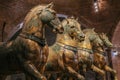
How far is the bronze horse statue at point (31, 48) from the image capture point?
423 centimetres

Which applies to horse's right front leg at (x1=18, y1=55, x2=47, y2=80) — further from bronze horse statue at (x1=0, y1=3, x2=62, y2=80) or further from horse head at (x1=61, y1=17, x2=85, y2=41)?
horse head at (x1=61, y1=17, x2=85, y2=41)

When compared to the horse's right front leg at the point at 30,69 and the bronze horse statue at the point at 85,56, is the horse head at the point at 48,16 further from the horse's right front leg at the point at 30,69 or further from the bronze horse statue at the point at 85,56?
the bronze horse statue at the point at 85,56

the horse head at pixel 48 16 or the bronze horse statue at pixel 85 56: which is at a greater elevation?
the horse head at pixel 48 16

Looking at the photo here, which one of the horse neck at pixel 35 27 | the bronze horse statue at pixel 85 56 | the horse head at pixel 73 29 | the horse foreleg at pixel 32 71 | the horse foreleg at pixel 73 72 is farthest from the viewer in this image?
the bronze horse statue at pixel 85 56

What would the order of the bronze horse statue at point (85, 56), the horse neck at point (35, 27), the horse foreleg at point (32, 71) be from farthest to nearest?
1. the bronze horse statue at point (85, 56)
2. the horse neck at point (35, 27)
3. the horse foreleg at point (32, 71)

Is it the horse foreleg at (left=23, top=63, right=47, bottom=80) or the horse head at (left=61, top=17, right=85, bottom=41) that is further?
the horse head at (left=61, top=17, right=85, bottom=41)

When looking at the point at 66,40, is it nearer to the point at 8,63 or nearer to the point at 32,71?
the point at 8,63

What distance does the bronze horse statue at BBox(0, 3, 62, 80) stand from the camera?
4.23 metres

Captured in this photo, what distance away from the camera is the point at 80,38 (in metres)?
5.89

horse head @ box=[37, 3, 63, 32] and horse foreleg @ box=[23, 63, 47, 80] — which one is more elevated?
horse head @ box=[37, 3, 63, 32]

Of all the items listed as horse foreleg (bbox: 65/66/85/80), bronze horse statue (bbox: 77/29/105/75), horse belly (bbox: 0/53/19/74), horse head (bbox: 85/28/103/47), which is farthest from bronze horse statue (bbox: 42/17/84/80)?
→ horse belly (bbox: 0/53/19/74)

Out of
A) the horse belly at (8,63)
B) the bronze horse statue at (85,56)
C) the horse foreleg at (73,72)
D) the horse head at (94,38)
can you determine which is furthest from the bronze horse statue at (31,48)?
the horse head at (94,38)

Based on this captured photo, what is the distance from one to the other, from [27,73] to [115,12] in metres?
5.83

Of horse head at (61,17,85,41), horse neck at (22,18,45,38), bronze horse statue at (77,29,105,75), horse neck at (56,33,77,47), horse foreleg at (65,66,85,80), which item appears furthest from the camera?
bronze horse statue at (77,29,105,75)
